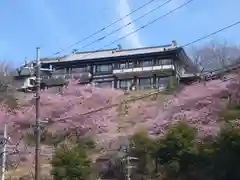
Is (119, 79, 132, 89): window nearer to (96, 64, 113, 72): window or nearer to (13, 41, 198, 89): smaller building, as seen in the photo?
(13, 41, 198, 89): smaller building

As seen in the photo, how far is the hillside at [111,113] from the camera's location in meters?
34.6

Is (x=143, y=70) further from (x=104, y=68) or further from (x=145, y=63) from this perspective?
(x=104, y=68)

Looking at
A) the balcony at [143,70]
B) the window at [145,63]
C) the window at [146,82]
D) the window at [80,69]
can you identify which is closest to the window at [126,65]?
the balcony at [143,70]

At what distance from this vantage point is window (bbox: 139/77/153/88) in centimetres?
5325

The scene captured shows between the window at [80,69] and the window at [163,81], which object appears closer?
the window at [163,81]

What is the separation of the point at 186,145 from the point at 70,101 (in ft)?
65.1

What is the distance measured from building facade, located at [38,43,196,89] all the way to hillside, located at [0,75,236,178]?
5.20 meters

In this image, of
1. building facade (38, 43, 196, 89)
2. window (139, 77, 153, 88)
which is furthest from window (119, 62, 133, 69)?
window (139, 77, 153, 88)

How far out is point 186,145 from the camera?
1006 inches

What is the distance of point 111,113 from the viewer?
4319 centimetres

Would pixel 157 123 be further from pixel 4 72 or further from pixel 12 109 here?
pixel 4 72

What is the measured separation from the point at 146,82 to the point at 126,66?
9.60 feet

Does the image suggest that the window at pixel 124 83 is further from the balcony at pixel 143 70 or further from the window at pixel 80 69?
the window at pixel 80 69

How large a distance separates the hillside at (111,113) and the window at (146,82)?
5.43 m
